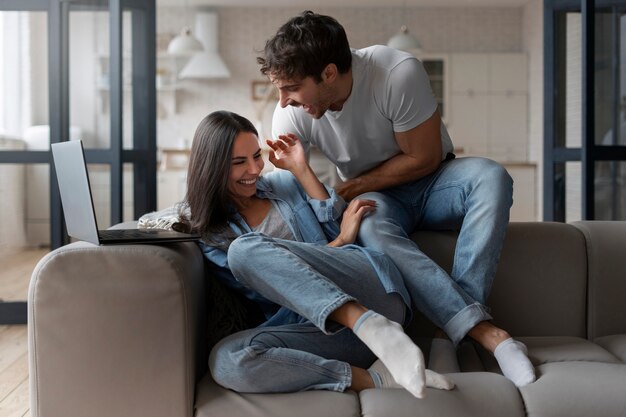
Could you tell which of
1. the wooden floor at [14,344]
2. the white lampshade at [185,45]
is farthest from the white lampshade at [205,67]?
the wooden floor at [14,344]

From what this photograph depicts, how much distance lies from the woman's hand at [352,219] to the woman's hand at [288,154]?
0.21 metres

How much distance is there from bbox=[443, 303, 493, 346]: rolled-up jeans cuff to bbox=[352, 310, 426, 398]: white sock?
29 centimetres

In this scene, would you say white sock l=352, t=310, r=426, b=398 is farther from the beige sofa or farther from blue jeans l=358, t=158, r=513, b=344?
blue jeans l=358, t=158, r=513, b=344

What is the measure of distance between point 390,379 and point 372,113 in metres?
0.94

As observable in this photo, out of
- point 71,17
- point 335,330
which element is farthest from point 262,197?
point 71,17

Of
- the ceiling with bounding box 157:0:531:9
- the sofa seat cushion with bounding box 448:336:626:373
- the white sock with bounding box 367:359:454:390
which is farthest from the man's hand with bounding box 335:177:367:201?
the ceiling with bounding box 157:0:531:9

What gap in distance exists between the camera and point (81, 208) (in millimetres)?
1936

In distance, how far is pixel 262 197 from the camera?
2.39 m

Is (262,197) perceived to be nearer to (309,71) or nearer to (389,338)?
(309,71)

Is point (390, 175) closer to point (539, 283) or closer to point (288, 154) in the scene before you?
point (288, 154)

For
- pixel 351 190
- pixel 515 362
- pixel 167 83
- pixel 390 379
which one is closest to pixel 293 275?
pixel 390 379

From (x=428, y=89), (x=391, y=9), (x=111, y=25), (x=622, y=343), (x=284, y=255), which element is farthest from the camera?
(x=391, y=9)

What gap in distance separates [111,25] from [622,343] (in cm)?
297

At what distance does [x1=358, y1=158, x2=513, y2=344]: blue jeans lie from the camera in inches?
84.3
